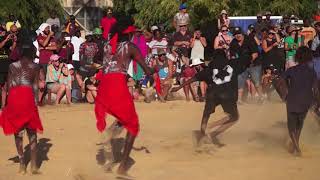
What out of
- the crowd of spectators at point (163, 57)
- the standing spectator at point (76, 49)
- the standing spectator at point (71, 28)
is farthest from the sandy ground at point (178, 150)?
the standing spectator at point (71, 28)

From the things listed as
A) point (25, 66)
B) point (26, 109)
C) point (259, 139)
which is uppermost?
point (25, 66)

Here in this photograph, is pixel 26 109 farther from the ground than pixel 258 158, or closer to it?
farther from the ground

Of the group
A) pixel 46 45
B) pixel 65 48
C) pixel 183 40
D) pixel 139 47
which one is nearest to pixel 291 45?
pixel 183 40

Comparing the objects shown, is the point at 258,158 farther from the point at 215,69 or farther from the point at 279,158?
the point at 215,69

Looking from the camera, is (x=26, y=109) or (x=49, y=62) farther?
(x=49, y=62)

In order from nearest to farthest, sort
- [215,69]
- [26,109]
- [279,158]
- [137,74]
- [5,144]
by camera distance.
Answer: [26,109], [279,158], [215,69], [5,144], [137,74]

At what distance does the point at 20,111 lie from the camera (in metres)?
8.60

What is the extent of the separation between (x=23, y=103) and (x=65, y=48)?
7.60 meters

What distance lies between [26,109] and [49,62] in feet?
22.3

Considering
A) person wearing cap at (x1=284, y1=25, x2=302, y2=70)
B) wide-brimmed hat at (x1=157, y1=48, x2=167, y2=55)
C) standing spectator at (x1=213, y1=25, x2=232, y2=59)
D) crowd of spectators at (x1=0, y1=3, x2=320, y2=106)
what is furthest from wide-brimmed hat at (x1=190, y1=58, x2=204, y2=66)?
person wearing cap at (x1=284, y1=25, x2=302, y2=70)

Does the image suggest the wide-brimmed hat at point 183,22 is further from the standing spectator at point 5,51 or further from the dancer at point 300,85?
the dancer at point 300,85

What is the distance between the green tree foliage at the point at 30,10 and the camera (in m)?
23.1

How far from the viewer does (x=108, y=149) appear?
9703 millimetres

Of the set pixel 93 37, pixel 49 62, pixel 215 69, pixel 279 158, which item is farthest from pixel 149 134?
pixel 93 37
